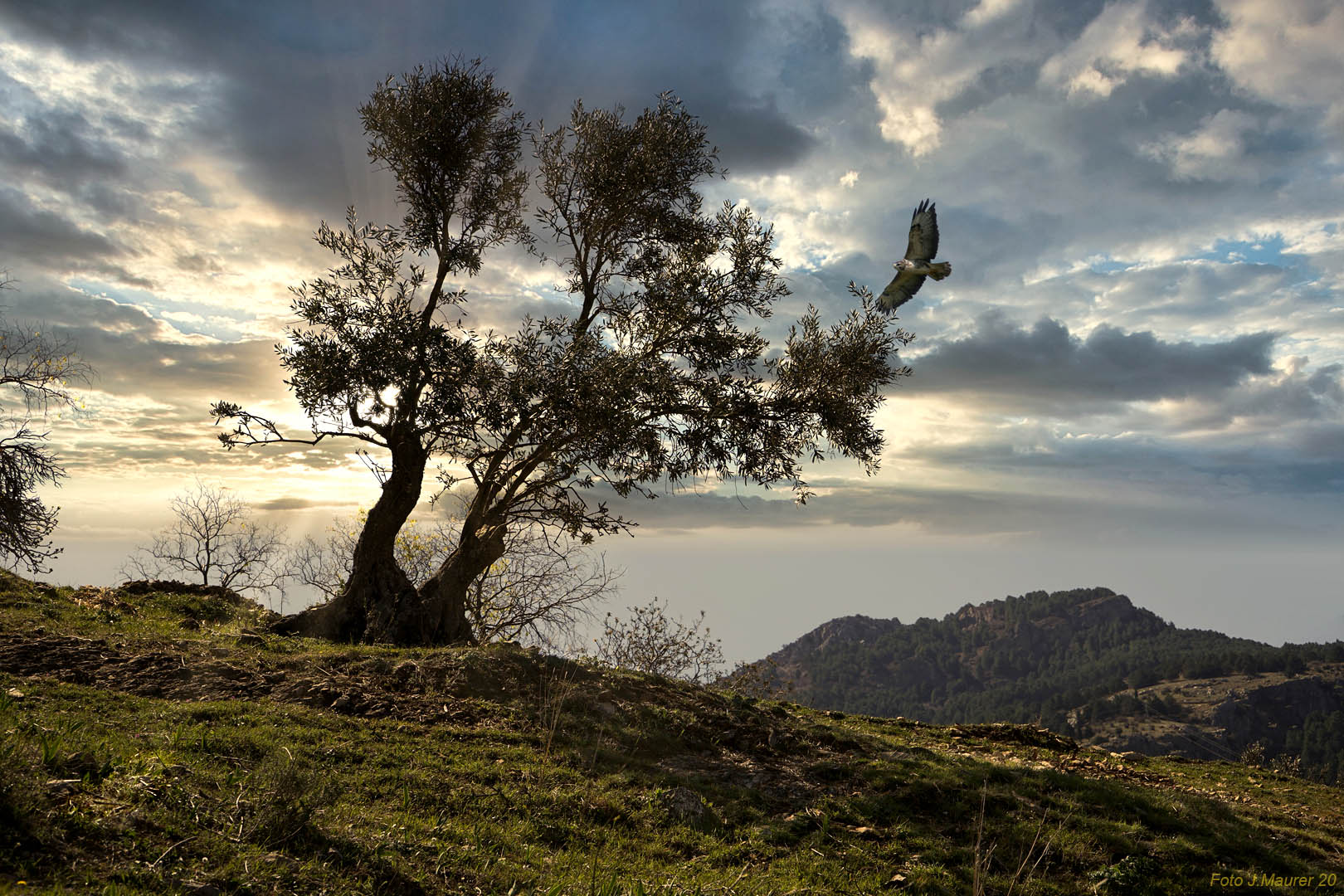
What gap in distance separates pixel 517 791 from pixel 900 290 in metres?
15.0

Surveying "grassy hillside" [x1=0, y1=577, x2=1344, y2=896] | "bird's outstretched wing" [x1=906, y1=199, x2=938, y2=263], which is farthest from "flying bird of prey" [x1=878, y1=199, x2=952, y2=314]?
"grassy hillside" [x1=0, y1=577, x2=1344, y2=896]

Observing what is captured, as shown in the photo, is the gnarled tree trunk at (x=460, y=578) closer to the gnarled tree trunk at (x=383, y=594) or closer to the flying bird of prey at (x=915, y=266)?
the gnarled tree trunk at (x=383, y=594)

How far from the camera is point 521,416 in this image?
18.3 m

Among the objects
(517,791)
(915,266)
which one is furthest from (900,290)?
(517,791)

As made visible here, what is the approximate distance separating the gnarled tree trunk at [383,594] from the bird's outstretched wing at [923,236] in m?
13.8

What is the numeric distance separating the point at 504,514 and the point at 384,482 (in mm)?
3273

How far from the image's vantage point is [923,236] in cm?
1981

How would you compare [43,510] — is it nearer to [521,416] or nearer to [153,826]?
[521,416]

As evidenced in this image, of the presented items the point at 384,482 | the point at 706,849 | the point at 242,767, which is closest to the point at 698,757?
the point at 706,849

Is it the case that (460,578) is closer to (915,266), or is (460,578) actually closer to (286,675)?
(286,675)

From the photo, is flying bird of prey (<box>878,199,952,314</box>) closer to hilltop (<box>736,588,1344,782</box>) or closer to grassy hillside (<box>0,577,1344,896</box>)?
grassy hillside (<box>0,577,1344,896</box>)

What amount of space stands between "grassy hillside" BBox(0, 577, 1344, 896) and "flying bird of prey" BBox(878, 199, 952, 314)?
1045 cm

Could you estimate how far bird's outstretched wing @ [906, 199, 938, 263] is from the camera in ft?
64.3

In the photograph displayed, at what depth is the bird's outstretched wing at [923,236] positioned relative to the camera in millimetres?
19594
